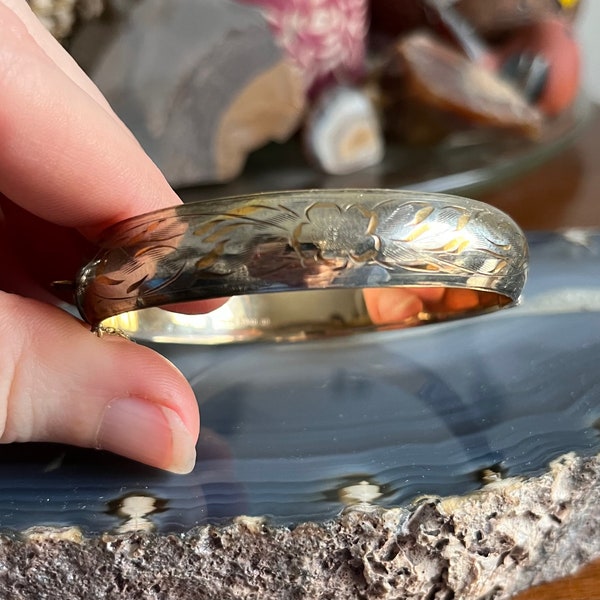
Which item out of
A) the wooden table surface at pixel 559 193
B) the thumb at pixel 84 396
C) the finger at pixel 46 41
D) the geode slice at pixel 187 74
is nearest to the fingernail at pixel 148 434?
the thumb at pixel 84 396

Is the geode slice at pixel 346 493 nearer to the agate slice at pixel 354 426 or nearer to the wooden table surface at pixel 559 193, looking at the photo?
the agate slice at pixel 354 426

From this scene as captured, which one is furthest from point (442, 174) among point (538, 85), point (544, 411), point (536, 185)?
point (544, 411)

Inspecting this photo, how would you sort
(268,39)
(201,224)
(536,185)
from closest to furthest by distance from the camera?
(201,224)
(268,39)
(536,185)

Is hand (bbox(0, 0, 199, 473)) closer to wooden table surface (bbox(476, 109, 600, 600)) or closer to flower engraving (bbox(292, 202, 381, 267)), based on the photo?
flower engraving (bbox(292, 202, 381, 267))

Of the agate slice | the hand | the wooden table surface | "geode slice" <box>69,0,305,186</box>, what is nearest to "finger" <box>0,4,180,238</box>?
the hand

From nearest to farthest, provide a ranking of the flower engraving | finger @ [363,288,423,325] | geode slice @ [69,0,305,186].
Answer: the flower engraving → finger @ [363,288,423,325] → geode slice @ [69,0,305,186]

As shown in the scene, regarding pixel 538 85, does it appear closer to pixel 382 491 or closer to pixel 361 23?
pixel 361 23

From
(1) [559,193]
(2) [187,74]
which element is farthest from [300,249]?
(1) [559,193]

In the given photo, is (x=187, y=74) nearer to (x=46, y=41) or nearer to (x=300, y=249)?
(x=46, y=41)
